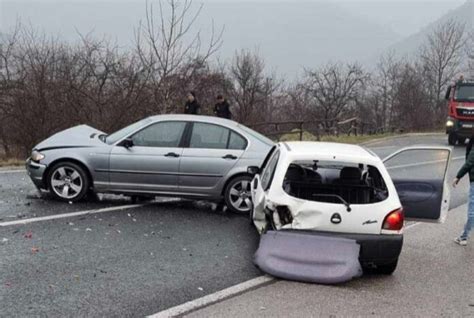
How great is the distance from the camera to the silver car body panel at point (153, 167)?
855 cm

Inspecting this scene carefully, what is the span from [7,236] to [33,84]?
14.2 metres

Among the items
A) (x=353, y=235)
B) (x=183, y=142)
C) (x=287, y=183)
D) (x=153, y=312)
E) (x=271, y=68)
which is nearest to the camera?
(x=153, y=312)

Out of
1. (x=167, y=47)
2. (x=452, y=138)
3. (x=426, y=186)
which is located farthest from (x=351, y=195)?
(x=452, y=138)

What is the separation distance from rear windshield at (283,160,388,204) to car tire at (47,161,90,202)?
3754 mm

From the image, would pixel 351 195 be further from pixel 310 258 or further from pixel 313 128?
pixel 313 128

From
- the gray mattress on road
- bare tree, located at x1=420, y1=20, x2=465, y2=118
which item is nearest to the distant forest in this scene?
the gray mattress on road

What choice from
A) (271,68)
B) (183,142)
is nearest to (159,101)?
(183,142)

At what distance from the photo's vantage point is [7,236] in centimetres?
662

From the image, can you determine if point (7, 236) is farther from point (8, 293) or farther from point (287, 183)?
point (287, 183)

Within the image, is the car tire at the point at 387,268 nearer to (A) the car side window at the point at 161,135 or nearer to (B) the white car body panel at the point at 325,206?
(B) the white car body panel at the point at 325,206

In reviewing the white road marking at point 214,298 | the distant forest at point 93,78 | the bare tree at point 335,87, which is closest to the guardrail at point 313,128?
the distant forest at point 93,78

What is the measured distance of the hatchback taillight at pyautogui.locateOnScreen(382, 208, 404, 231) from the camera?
5719mm

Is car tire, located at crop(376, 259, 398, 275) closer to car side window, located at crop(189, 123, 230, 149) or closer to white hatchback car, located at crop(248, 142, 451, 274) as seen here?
white hatchback car, located at crop(248, 142, 451, 274)

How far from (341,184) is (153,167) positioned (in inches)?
128
